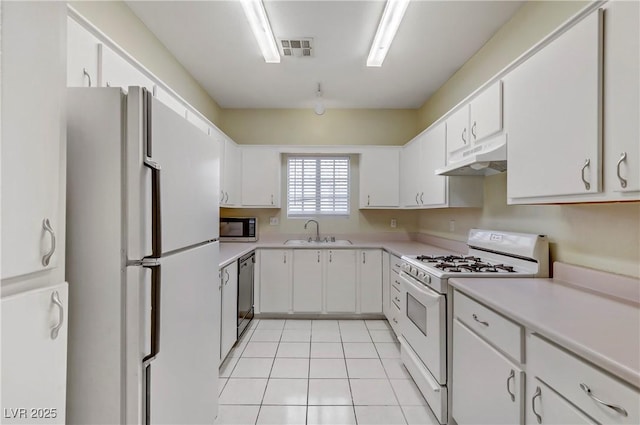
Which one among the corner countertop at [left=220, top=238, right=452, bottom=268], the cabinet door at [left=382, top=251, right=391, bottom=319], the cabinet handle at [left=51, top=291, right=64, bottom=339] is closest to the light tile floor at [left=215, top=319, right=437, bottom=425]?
the cabinet door at [left=382, top=251, right=391, bottom=319]

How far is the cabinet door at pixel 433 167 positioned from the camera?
2.58 meters

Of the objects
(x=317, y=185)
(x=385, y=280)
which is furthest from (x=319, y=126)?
(x=385, y=280)

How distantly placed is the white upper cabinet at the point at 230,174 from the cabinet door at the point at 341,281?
135 cm

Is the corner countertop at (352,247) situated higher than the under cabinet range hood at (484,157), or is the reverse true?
the under cabinet range hood at (484,157)

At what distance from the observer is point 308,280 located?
345 cm

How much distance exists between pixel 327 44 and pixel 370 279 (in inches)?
98.7

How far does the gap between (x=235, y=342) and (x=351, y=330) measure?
49.0 inches

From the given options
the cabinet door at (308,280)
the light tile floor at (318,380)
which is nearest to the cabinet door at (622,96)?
the light tile floor at (318,380)

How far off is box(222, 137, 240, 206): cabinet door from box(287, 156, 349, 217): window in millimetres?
754

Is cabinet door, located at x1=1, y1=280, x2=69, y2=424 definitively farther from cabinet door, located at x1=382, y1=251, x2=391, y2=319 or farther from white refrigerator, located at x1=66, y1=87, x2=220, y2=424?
cabinet door, located at x1=382, y1=251, x2=391, y2=319

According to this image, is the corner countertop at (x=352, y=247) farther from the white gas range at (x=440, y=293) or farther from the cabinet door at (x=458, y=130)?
the cabinet door at (x=458, y=130)

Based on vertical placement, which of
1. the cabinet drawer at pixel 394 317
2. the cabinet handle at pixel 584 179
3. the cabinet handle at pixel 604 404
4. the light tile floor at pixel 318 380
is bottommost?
the light tile floor at pixel 318 380

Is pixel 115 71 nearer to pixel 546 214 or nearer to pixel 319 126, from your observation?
pixel 546 214

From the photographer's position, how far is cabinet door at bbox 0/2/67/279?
713 millimetres
